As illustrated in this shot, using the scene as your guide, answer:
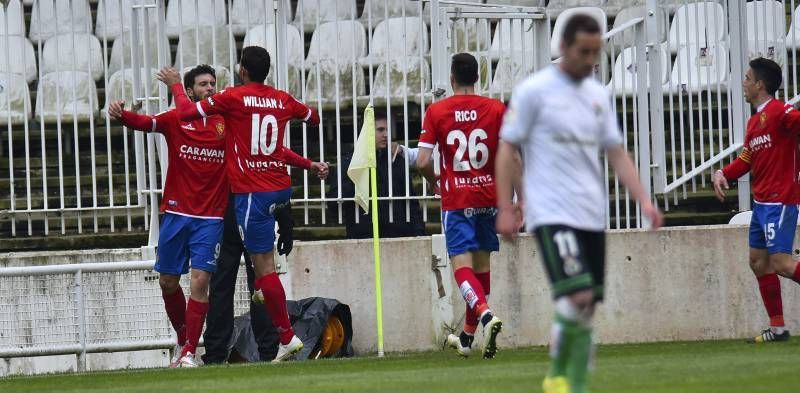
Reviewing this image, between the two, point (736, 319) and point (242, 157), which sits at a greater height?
point (242, 157)

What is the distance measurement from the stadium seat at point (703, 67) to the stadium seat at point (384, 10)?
7.77 feet

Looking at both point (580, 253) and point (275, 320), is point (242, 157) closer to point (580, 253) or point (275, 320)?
point (275, 320)

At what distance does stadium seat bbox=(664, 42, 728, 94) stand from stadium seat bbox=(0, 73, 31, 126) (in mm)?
5737

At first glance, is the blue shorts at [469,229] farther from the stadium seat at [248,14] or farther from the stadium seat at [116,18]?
the stadium seat at [116,18]

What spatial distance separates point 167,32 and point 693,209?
5092mm

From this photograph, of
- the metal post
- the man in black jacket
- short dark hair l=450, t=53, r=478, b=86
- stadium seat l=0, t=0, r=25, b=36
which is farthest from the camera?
stadium seat l=0, t=0, r=25, b=36

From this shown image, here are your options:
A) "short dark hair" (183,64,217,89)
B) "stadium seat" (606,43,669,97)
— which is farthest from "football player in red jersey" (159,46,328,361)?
"stadium seat" (606,43,669,97)

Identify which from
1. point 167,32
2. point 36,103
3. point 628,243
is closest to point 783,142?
point 628,243

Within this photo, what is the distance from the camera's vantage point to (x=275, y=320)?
11625 mm

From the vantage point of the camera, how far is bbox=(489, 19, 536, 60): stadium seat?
45.4 ft

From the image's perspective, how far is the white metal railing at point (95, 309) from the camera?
43.7 ft

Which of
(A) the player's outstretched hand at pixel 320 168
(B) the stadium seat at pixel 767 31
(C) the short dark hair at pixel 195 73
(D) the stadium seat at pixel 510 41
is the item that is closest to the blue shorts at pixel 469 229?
(A) the player's outstretched hand at pixel 320 168

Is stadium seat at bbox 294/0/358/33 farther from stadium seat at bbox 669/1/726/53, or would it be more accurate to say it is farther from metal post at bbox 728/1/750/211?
metal post at bbox 728/1/750/211

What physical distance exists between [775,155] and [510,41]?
110 inches
